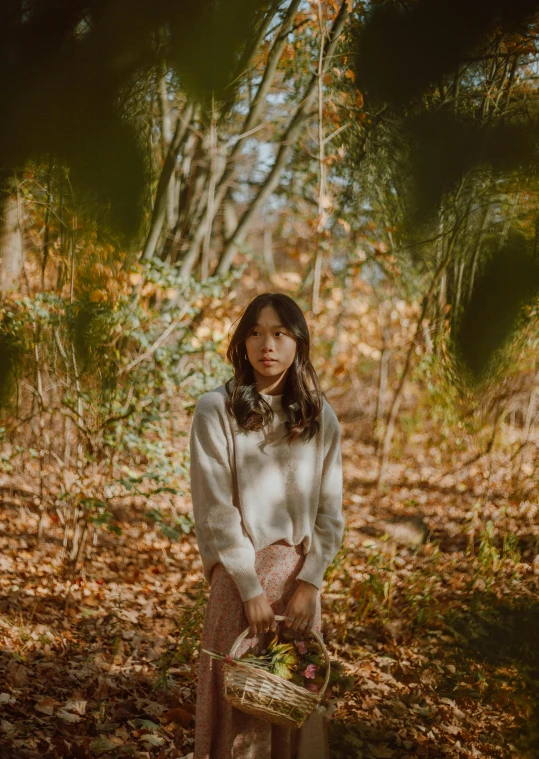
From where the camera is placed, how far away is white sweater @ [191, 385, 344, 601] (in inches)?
70.1

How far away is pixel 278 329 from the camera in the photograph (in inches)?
76.2

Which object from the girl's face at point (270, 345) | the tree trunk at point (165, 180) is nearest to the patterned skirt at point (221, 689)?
the girl's face at point (270, 345)

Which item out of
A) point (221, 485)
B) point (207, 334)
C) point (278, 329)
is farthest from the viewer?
point (207, 334)

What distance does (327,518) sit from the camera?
1.94 metres

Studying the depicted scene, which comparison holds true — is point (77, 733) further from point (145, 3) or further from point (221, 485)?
point (145, 3)

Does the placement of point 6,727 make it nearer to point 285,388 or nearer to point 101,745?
point 101,745

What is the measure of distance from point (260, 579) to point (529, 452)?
362 cm

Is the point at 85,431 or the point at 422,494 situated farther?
the point at 422,494

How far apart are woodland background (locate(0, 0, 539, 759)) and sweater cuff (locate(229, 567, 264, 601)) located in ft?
1.90

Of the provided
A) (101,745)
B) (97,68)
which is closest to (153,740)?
(101,745)

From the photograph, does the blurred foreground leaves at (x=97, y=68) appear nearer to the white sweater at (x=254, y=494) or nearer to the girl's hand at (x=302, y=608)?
the white sweater at (x=254, y=494)

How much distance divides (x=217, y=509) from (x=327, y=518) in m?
0.36

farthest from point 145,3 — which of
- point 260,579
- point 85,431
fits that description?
point 85,431

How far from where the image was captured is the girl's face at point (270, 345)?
75.2 inches
